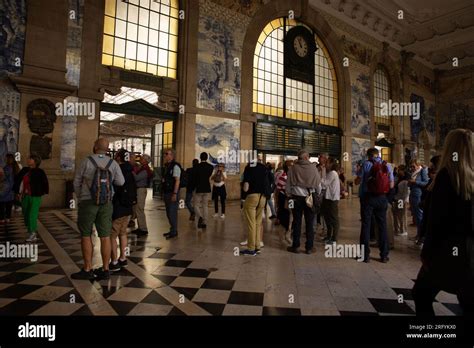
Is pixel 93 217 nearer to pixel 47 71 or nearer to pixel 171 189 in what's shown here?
pixel 171 189

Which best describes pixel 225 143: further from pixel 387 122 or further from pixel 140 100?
pixel 387 122

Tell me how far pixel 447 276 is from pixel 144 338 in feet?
6.90

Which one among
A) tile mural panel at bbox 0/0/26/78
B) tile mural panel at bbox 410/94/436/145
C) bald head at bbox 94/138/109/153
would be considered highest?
tile mural panel at bbox 410/94/436/145

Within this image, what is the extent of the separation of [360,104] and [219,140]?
11628 mm

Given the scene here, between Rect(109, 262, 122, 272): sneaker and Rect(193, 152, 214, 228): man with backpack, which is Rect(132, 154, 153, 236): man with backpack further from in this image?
Rect(109, 262, 122, 272): sneaker

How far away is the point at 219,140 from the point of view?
1284 cm

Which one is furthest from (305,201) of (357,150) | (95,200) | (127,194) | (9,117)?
(357,150)

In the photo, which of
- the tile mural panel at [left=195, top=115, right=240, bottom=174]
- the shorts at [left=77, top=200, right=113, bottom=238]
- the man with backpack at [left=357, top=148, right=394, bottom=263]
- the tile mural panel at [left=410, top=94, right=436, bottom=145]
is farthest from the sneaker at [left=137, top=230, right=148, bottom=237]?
the tile mural panel at [left=410, top=94, right=436, bottom=145]

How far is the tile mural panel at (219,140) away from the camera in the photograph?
12299 millimetres

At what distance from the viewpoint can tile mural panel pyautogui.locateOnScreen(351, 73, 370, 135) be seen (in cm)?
1896

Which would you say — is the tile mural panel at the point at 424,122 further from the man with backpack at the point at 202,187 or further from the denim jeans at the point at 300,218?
the denim jeans at the point at 300,218

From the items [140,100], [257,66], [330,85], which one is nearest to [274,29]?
[257,66]

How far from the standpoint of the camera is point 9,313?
2.58 meters

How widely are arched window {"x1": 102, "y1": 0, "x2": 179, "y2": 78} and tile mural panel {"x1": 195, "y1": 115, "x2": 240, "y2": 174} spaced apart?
250 cm
